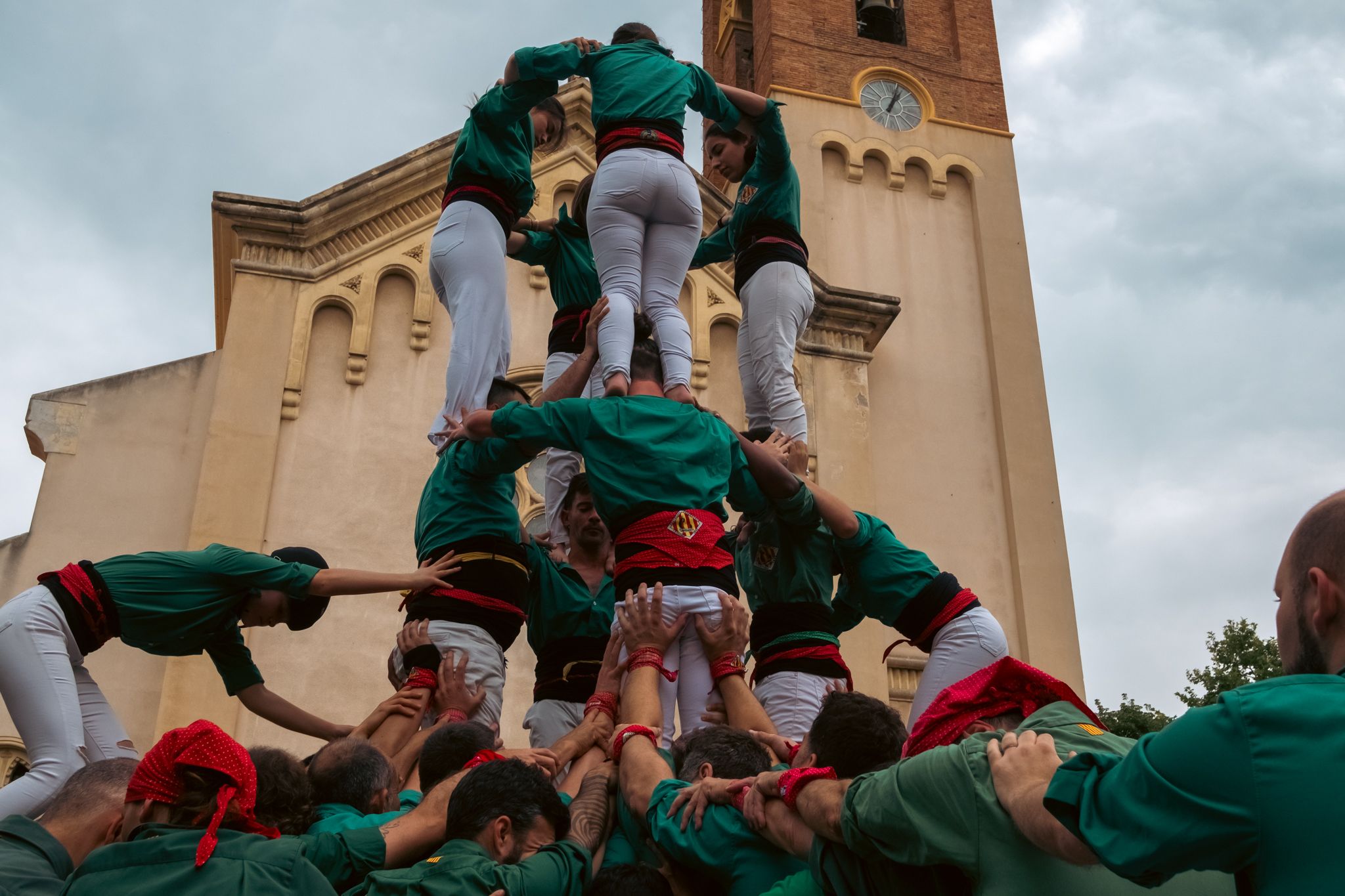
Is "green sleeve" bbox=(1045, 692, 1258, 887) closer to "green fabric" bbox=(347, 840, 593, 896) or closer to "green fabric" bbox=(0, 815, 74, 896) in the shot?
"green fabric" bbox=(347, 840, 593, 896)

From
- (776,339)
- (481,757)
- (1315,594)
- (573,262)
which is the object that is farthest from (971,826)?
(573,262)

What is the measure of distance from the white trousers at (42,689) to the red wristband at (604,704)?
6.31ft

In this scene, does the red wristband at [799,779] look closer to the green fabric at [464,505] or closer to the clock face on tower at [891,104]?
the green fabric at [464,505]

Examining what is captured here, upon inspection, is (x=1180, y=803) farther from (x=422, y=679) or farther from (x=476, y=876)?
(x=422, y=679)

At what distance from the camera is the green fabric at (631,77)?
7023 mm

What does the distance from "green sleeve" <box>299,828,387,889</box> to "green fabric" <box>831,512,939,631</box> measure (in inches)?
116

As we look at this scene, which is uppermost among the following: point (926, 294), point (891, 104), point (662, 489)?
Result: point (891, 104)

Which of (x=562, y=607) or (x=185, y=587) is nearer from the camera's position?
(x=185, y=587)

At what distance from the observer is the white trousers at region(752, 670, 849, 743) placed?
6137mm

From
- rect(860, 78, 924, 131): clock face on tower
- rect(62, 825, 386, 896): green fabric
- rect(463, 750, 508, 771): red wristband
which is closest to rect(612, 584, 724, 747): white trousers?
rect(463, 750, 508, 771): red wristband

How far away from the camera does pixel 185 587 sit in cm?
546

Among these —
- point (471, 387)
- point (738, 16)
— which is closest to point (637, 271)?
point (471, 387)

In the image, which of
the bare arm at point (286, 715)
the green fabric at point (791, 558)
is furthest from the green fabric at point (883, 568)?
the bare arm at point (286, 715)

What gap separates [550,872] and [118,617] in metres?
2.66
